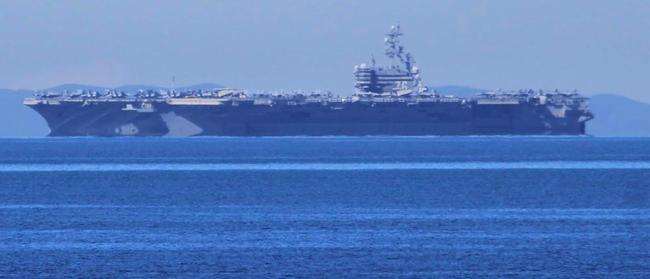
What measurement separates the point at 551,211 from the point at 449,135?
192 feet

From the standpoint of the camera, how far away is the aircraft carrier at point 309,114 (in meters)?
91.6

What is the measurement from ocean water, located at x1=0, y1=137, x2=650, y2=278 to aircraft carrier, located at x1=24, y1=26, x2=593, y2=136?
34.7 metres

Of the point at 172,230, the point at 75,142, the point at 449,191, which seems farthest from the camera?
the point at 75,142

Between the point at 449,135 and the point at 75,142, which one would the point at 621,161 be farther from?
the point at 75,142

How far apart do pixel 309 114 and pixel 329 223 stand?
198 feet

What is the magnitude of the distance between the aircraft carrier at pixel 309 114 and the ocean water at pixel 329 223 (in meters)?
34.7

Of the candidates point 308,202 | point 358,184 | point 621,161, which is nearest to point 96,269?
point 308,202

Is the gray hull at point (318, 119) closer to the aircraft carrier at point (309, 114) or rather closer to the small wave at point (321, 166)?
the aircraft carrier at point (309, 114)

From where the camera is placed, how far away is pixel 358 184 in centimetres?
4612

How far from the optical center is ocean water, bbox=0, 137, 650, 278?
23.8 meters

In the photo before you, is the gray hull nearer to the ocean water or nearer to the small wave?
the small wave

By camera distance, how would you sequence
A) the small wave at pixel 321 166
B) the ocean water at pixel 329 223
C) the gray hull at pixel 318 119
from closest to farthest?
the ocean water at pixel 329 223 → the small wave at pixel 321 166 → the gray hull at pixel 318 119

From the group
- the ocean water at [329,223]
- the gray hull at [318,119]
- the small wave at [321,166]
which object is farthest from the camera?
the gray hull at [318,119]

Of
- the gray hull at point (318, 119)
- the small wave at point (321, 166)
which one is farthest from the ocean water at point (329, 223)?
the gray hull at point (318, 119)
